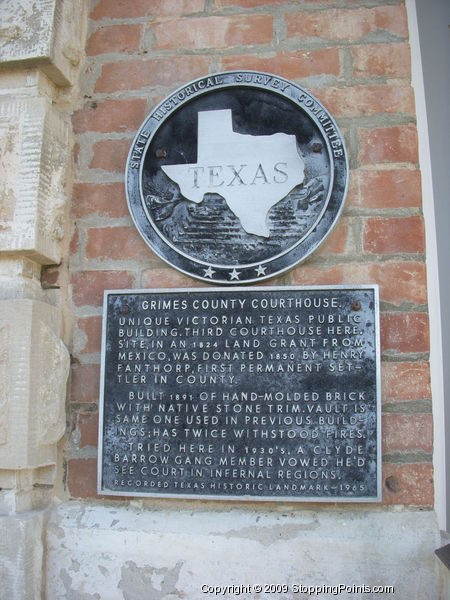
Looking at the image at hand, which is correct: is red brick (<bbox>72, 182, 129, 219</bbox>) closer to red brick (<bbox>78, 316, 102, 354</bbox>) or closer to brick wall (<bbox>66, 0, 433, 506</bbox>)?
brick wall (<bbox>66, 0, 433, 506</bbox>)

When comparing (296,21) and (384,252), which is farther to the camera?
(296,21)

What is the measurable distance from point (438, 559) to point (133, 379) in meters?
1.03

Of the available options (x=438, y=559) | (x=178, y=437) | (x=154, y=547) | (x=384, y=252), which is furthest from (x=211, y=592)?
(x=384, y=252)

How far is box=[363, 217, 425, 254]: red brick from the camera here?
1.88 meters

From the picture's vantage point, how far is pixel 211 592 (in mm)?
1766

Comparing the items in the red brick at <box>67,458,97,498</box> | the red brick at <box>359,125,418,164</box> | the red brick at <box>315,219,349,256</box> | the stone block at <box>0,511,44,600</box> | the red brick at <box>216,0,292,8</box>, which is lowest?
the stone block at <box>0,511,44,600</box>

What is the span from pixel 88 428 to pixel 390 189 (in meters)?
1.23

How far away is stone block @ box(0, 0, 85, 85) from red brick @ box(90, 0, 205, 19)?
A: 15 cm

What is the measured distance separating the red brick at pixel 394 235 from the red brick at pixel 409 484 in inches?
25.8

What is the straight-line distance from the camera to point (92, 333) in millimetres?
1999

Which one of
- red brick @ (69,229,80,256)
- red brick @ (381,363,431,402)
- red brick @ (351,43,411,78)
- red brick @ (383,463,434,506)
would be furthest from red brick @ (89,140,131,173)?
red brick @ (383,463,434,506)

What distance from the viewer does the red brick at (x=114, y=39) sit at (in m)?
2.14

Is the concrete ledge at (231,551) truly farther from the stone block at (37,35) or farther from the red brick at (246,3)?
the red brick at (246,3)

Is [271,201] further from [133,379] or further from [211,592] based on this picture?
[211,592]
